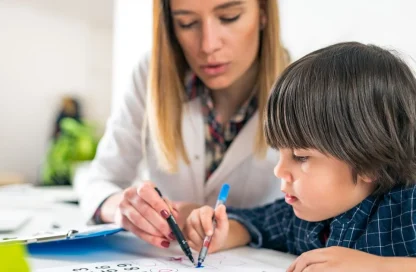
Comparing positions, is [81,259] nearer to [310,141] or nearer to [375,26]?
[310,141]

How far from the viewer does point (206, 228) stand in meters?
0.83

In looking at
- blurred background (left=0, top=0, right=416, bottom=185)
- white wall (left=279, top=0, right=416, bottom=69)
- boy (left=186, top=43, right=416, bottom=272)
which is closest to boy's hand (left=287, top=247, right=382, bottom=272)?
boy (left=186, top=43, right=416, bottom=272)

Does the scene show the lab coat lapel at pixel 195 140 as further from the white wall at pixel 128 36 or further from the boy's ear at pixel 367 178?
the white wall at pixel 128 36

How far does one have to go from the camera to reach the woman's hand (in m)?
0.85

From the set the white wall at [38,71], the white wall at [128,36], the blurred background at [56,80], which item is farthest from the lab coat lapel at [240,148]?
the white wall at [38,71]

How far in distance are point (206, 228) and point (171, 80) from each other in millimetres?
408

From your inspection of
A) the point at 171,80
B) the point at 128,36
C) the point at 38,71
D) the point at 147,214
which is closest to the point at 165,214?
the point at 147,214

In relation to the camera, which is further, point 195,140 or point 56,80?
point 56,80

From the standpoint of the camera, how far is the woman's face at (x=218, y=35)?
1.01 meters

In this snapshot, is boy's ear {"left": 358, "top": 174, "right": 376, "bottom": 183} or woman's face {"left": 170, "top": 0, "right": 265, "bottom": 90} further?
woman's face {"left": 170, "top": 0, "right": 265, "bottom": 90}

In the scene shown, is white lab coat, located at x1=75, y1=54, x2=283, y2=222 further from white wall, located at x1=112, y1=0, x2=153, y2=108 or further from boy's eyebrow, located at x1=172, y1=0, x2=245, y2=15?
white wall, located at x1=112, y1=0, x2=153, y2=108

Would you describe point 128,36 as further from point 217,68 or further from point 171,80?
point 217,68

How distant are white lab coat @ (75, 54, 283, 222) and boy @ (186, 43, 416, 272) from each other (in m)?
0.36

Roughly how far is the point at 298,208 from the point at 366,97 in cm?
18
